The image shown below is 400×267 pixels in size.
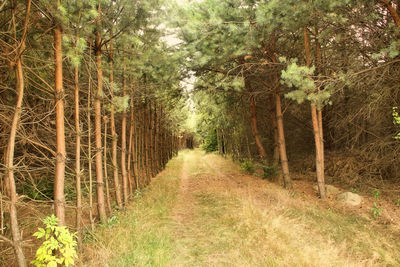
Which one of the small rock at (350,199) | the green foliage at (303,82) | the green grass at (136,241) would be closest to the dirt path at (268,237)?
the green grass at (136,241)

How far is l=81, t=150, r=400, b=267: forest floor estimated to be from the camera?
3908 mm

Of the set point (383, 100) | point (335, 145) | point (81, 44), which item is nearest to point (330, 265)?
point (81, 44)

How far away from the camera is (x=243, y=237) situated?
15.4 feet

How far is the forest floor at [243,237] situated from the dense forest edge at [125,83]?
53 centimetres

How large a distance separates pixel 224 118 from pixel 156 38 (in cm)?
817

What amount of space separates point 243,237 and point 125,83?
5.49m

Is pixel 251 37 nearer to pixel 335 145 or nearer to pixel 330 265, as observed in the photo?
pixel 330 265

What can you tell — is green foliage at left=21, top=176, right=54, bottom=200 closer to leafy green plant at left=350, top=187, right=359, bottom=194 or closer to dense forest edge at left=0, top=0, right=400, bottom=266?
dense forest edge at left=0, top=0, right=400, bottom=266

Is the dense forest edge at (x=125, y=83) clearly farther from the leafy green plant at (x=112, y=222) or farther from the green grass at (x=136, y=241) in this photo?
the green grass at (x=136, y=241)

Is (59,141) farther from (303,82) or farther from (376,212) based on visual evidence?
(376,212)

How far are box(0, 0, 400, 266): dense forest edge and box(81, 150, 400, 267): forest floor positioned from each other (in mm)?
526

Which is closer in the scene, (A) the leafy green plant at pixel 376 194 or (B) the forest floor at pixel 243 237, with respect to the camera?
(B) the forest floor at pixel 243 237

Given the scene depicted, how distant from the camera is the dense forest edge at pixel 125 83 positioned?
3826mm

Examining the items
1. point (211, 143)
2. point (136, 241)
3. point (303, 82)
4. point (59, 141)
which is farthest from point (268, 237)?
point (211, 143)
